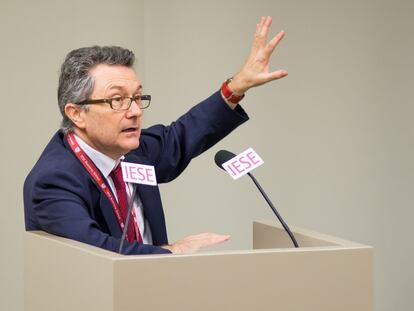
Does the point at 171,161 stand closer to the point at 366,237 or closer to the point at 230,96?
the point at 230,96

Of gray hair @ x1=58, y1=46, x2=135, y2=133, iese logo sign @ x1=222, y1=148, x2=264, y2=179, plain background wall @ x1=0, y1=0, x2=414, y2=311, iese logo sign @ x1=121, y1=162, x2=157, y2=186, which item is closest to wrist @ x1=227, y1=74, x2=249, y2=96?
gray hair @ x1=58, y1=46, x2=135, y2=133

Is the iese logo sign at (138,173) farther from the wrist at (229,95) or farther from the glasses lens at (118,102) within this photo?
the wrist at (229,95)

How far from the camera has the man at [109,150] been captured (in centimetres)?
227

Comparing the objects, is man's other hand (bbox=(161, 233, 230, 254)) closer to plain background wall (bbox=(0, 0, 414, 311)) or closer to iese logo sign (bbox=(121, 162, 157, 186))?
iese logo sign (bbox=(121, 162, 157, 186))

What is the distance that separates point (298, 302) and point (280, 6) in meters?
2.97

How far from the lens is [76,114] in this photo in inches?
102

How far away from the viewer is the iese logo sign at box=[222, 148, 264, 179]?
2270 millimetres

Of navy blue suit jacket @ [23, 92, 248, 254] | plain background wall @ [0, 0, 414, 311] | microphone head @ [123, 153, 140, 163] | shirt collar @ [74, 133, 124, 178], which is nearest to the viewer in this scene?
navy blue suit jacket @ [23, 92, 248, 254]

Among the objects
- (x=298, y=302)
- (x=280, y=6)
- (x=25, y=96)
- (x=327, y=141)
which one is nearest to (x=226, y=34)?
(x=280, y=6)

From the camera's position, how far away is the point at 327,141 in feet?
15.6

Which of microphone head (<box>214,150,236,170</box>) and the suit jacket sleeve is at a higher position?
the suit jacket sleeve

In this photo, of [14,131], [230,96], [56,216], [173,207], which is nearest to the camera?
[56,216]

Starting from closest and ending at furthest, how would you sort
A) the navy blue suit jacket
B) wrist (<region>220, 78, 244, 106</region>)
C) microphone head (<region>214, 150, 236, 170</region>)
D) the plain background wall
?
the navy blue suit jacket → microphone head (<region>214, 150, 236, 170</region>) → wrist (<region>220, 78, 244, 106</region>) → the plain background wall

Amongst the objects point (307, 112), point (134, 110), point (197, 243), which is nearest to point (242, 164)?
point (197, 243)
